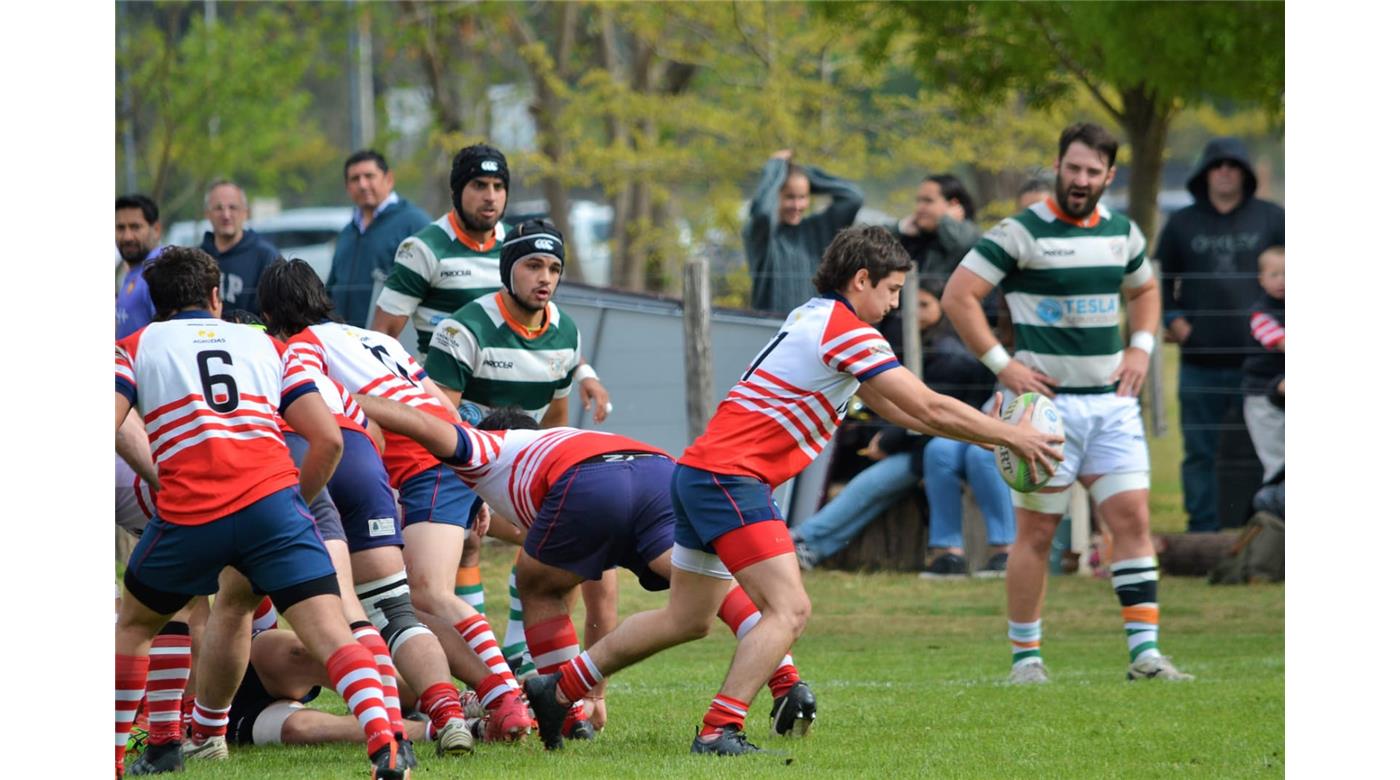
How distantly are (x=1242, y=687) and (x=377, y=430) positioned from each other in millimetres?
3964

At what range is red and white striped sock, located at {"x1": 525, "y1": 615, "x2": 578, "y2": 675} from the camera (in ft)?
24.8

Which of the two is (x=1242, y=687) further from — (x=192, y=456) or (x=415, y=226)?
(x=415, y=226)

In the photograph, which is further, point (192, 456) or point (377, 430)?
point (377, 430)

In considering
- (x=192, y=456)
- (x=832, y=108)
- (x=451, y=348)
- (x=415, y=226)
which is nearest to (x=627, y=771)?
(x=192, y=456)

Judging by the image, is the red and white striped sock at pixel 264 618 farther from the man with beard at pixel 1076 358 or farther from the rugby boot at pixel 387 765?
the man with beard at pixel 1076 358

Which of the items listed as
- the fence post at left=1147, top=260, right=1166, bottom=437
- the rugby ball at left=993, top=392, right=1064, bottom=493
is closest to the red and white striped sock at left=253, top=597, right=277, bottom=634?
the rugby ball at left=993, top=392, right=1064, bottom=493

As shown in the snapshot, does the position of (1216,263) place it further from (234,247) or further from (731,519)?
(731,519)

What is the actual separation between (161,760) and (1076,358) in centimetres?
468

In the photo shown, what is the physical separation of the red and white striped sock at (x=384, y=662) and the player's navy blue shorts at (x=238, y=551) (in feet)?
1.19

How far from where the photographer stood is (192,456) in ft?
→ 20.5

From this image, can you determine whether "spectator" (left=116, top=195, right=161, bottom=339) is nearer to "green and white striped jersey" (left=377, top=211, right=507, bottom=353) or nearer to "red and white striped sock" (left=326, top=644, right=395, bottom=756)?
"green and white striped jersey" (left=377, top=211, right=507, bottom=353)

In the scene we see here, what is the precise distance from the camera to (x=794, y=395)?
23.4ft
